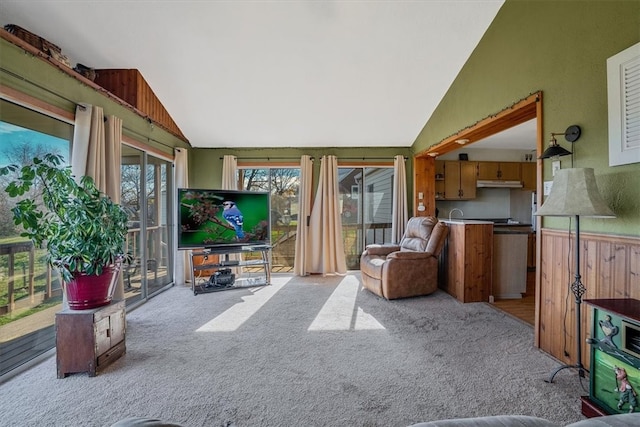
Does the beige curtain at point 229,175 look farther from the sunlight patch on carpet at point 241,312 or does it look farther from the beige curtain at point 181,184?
the sunlight patch on carpet at point 241,312

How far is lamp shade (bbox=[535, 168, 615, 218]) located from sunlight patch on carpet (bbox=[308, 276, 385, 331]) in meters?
1.83

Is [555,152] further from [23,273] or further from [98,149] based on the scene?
[23,273]

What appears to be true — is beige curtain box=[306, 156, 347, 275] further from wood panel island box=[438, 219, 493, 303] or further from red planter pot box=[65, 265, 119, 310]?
red planter pot box=[65, 265, 119, 310]

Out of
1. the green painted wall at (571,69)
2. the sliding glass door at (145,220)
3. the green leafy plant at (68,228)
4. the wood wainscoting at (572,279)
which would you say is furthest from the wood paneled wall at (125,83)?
the wood wainscoting at (572,279)

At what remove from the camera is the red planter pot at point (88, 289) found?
2125 mm

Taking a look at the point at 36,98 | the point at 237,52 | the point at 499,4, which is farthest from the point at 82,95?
the point at 499,4

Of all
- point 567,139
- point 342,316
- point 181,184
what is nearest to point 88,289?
point 342,316

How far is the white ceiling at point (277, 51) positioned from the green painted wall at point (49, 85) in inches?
19.0

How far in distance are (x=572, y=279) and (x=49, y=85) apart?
4.35 meters

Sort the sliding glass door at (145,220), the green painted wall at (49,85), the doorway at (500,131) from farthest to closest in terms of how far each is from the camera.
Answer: the sliding glass door at (145,220) < the doorway at (500,131) < the green painted wall at (49,85)

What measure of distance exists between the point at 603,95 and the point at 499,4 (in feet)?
5.09

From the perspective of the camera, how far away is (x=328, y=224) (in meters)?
5.24

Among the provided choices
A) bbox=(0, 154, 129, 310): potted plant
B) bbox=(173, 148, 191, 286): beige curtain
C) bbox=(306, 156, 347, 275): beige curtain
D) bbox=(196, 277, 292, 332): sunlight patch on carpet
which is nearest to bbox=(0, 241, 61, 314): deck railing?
bbox=(0, 154, 129, 310): potted plant

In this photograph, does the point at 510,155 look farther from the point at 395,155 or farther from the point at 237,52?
the point at 237,52
